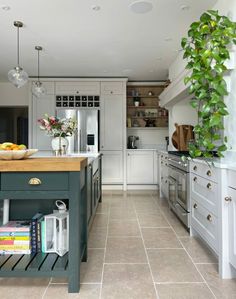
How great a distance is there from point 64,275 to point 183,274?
36.8 inches

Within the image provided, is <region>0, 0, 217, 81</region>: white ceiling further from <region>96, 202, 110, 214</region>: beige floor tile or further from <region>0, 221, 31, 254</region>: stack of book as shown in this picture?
<region>96, 202, 110, 214</region>: beige floor tile

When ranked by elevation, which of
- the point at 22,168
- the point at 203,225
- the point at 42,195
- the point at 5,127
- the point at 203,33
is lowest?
the point at 203,225

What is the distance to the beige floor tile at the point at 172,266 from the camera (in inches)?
73.7

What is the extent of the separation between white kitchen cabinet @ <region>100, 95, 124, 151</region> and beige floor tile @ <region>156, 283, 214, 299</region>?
13.6 ft

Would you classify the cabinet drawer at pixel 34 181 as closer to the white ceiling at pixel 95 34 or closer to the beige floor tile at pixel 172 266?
the beige floor tile at pixel 172 266

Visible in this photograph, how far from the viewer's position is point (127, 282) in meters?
1.81

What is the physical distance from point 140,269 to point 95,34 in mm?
3123

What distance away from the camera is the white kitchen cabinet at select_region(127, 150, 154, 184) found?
578cm

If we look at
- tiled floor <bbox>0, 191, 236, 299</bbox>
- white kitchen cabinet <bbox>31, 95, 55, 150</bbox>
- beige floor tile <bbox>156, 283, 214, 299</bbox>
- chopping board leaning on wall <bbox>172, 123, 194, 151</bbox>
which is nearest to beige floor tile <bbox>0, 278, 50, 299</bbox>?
tiled floor <bbox>0, 191, 236, 299</bbox>

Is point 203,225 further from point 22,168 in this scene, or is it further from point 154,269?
point 22,168

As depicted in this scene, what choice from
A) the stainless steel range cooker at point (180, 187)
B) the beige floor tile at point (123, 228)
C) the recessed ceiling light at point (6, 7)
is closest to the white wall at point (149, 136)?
the stainless steel range cooker at point (180, 187)

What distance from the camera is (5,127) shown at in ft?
21.3

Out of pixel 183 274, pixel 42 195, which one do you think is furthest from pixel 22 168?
pixel 183 274

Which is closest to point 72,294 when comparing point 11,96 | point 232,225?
point 232,225
